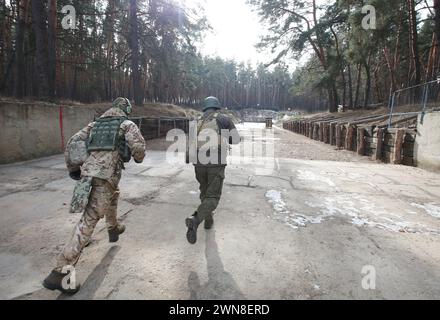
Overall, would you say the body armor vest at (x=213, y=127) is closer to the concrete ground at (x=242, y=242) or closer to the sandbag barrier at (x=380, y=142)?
the concrete ground at (x=242, y=242)

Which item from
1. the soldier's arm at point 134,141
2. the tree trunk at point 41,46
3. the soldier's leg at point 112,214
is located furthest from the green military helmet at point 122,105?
the tree trunk at point 41,46

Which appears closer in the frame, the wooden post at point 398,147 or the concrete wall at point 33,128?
the concrete wall at point 33,128

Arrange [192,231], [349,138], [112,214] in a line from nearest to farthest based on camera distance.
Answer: [192,231], [112,214], [349,138]

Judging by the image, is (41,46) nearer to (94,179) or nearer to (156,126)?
(156,126)

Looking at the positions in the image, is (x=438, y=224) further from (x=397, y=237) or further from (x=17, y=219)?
(x=17, y=219)

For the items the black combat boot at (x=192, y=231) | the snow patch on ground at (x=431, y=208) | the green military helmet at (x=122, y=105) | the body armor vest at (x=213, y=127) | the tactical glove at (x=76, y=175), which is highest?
the green military helmet at (x=122, y=105)

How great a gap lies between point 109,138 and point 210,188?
118cm

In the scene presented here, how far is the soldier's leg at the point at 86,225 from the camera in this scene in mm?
2109

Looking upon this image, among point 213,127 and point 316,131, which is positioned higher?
point 316,131

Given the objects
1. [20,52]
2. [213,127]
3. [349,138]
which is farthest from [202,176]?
[20,52]

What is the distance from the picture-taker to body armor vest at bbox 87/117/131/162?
96.0 inches

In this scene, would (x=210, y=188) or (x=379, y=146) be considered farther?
(x=379, y=146)

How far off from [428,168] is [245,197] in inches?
224

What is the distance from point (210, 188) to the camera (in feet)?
9.66
